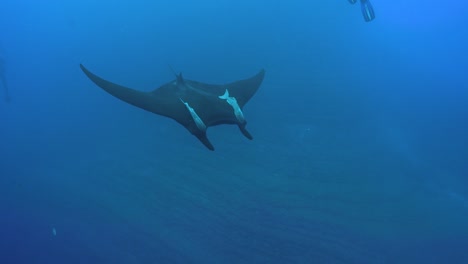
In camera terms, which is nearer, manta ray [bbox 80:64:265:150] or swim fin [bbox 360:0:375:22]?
manta ray [bbox 80:64:265:150]

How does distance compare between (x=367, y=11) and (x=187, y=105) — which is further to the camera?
(x=367, y=11)

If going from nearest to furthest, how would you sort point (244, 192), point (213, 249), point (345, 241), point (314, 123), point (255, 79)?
point (255, 79)
point (345, 241)
point (213, 249)
point (244, 192)
point (314, 123)

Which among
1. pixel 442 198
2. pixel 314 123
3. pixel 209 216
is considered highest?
pixel 314 123

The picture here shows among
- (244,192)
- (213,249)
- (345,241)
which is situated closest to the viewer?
(345,241)

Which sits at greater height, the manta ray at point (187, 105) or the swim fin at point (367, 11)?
the swim fin at point (367, 11)

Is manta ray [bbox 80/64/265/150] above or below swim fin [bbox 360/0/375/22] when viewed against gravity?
below

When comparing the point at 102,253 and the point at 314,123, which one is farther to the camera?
the point at 314,123

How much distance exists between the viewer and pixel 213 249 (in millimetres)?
6746

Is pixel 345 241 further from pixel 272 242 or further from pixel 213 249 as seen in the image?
pixel 213 249

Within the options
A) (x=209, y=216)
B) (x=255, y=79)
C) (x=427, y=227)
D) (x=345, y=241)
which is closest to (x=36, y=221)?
(x=209, y=216)

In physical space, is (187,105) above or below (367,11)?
below

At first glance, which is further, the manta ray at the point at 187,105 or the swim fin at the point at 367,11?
the swim fin at the point at 367,11

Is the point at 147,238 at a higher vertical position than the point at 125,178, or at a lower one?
lower

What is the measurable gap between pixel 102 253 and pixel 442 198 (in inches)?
300
